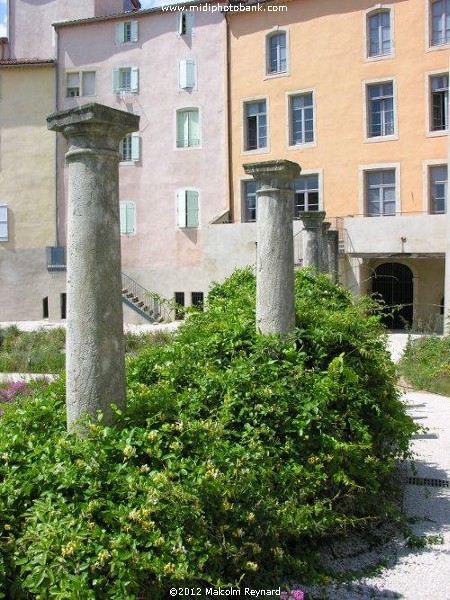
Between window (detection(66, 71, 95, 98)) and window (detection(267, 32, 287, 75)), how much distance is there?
771 cm

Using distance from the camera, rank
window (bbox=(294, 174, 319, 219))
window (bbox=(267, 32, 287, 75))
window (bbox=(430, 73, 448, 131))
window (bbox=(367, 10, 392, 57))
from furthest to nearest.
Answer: window (bbox=(267, 32, 287, 75)) → window (bbox=(294, 174, 319, 219)) → window (bbox=(367, 10, 392, 57)) → window (bbox=(430, 73, 448, 131))

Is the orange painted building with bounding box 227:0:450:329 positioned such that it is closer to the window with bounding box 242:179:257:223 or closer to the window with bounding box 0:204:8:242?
the window with bounding box 242:179:257:223

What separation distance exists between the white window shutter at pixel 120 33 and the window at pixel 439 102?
1252cm

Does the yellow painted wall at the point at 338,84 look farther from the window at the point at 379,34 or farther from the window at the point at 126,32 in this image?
the window at the point at 126,32

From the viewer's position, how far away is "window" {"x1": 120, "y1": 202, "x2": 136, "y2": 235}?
27.5 metres

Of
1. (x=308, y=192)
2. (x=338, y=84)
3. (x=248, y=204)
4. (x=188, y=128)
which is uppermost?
(x=338, y=84)

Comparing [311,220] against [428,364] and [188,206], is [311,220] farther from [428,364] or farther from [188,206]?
[188,206]

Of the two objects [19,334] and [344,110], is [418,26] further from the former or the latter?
[19,334]

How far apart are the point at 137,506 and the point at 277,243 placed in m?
3.07

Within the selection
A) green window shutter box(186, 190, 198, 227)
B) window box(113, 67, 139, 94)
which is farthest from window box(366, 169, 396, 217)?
window box(113, 67, 139, 94)

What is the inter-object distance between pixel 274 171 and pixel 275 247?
661 millimetres

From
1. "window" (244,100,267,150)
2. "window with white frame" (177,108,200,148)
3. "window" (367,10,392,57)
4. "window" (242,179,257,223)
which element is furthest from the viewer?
"window with white frame" (177,108,200,148)

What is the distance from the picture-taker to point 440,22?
2192 centimetres

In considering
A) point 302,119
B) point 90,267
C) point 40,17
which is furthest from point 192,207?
point 90,267
